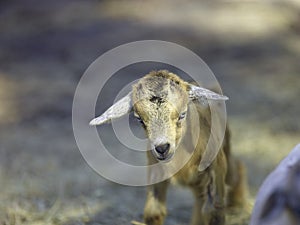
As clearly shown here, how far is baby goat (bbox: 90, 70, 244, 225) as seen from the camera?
344 centimetres

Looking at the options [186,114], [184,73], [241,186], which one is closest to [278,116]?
[184,73]

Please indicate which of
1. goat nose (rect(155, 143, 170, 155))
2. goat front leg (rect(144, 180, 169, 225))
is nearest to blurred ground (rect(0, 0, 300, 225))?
goat front leg (rect(144, 180, 169, 225))

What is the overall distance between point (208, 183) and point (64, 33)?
4.93m

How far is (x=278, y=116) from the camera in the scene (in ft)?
21.2

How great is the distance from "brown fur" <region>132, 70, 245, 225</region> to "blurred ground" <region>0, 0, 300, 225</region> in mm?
678

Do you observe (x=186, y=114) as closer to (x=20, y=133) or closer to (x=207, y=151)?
(x=207, y=151)

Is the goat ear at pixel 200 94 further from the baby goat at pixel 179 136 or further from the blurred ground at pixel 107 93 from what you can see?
the blurred ground at pixel 107 93

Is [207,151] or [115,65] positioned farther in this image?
[115,65]

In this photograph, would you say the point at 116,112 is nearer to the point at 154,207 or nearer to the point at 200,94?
the point at 200,94

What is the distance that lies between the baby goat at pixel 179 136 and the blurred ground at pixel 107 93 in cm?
71

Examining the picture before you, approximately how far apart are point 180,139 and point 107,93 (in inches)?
140

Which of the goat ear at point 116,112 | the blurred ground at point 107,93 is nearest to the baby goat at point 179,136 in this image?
the goat ear at point 116,112

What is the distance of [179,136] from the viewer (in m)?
3.59

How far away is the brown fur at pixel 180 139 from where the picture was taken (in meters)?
3.45
